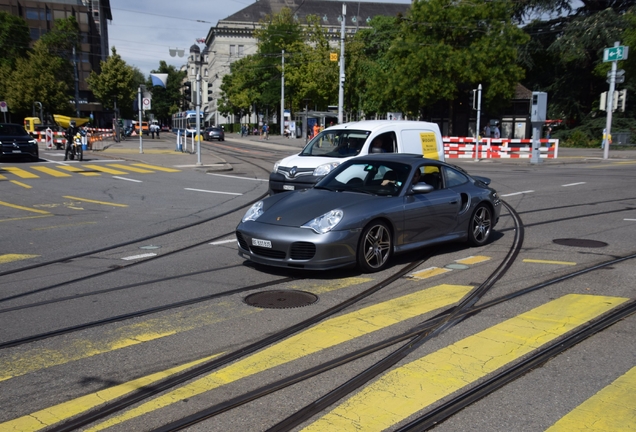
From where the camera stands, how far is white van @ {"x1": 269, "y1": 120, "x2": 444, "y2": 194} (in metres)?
14.0

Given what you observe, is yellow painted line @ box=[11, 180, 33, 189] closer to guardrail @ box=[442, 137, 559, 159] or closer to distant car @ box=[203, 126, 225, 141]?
guardrail @ box=[442, 137, 559, 159]

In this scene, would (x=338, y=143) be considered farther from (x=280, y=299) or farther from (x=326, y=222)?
(x=280, y=299)

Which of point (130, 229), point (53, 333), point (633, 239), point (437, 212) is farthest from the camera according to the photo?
point (130, 229)

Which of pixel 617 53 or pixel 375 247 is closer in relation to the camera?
pixel 375 247

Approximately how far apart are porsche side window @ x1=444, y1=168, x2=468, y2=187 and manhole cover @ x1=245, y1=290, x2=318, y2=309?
336cm

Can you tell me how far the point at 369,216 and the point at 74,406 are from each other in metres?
4.39

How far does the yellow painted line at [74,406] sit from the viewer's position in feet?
12.5

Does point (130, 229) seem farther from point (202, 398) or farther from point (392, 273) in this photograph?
point (202, 398)

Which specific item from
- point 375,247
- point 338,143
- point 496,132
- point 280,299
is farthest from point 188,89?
point 496,132

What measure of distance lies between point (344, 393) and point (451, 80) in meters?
45.0

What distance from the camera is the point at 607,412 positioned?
4.00m

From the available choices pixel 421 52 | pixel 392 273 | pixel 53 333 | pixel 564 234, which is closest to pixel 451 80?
pixel 421 52

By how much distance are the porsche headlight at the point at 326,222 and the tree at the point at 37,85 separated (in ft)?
206

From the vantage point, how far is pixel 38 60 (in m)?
63.2
